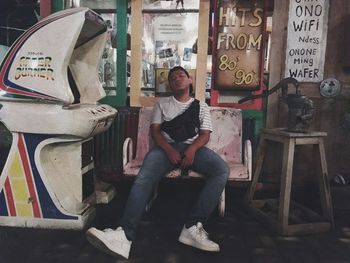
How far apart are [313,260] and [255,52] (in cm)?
191

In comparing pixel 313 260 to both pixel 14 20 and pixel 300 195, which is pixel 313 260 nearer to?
pixel 300 195

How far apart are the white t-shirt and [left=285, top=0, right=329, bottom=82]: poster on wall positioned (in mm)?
1054

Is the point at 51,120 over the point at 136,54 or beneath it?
beneath

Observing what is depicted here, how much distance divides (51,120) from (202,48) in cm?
166

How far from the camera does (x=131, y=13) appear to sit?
3.35 metres

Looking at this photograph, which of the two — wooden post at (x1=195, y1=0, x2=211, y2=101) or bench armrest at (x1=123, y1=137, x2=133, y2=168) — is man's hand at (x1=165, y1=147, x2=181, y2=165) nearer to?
bench armrest at (x1=123, y1=137, x2=133, y2=168)

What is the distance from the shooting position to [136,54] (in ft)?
11.1

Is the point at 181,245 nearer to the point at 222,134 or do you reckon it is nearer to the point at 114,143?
the point at 222,134

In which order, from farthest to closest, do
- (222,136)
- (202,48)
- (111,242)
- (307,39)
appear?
(202,48) → (307,39) → (222,136) → (111,242)

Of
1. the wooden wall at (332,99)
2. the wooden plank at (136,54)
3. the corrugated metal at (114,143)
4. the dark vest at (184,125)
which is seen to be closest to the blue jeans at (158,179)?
the dark vest at (184,125)

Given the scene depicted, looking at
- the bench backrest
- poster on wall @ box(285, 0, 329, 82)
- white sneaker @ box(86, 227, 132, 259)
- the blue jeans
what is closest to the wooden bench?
the bench backrest

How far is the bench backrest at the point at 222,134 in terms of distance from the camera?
2.97 m

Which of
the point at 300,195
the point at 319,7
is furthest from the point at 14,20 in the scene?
the point at 300,195

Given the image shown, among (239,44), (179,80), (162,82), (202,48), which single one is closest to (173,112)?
(179,80)
